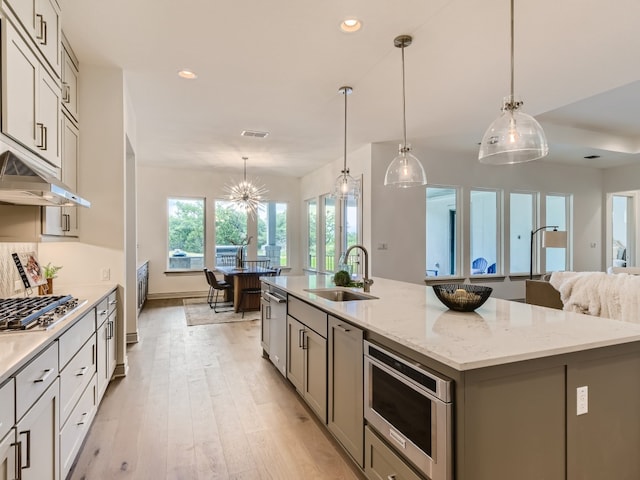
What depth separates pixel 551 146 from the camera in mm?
6016

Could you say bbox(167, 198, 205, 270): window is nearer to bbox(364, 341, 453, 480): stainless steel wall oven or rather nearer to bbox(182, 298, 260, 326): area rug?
bbox(182, 298, 260, 326): area rug

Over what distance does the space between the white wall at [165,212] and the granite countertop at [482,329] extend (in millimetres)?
6317

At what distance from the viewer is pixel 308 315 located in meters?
2.62

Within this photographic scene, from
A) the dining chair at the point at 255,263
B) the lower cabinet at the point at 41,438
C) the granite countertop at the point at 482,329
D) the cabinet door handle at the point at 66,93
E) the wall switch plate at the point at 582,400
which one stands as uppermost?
the cabinet door handle at the point at 66,93

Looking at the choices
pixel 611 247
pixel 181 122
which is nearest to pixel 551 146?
pixel 611 247

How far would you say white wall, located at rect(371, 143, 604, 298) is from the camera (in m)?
6.01

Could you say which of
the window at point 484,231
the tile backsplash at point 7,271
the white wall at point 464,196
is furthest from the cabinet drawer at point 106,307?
the window at point 484,231

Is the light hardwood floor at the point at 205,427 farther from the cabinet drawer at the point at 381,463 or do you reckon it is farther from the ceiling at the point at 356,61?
the ceiling at the point at 356,61

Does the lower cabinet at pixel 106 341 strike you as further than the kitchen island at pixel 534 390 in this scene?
Yes

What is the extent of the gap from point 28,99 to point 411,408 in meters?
2.51

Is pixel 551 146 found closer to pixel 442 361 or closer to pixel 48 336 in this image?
pixel 442 361

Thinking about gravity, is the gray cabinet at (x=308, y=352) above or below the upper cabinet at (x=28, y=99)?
below

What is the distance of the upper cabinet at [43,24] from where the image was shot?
6.03 ft

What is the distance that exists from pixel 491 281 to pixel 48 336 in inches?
278
